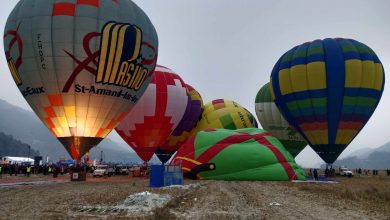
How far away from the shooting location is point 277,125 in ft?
159

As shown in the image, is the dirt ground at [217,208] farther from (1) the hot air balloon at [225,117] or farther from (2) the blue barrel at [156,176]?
(1) the hot air balloon at [225,117]

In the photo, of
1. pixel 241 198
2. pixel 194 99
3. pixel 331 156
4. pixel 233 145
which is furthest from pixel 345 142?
pixel 241 198

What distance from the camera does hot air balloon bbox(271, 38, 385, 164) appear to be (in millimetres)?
34219

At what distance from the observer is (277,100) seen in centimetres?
3856

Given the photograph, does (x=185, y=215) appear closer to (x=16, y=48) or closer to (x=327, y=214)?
(x=327, y=214)

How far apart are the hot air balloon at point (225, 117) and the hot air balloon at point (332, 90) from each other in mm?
12000

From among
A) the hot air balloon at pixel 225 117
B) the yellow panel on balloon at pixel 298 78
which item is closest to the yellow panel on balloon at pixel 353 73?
the yellow panel on balloon at pixel 298 78

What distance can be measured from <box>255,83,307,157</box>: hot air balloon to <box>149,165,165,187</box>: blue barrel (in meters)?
28.0

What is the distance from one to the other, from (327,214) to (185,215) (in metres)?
4.48

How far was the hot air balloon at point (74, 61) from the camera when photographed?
81.0 feet

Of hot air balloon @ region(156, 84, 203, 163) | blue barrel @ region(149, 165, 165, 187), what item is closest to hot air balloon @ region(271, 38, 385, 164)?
hot air balloon @ region(156, 84, 203, 163)

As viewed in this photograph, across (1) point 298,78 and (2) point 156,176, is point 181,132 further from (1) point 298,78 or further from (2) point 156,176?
(2) point 156,176

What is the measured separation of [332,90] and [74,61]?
22055 mm

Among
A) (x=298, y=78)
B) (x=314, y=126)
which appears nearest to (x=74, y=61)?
(x=298, y=78)
